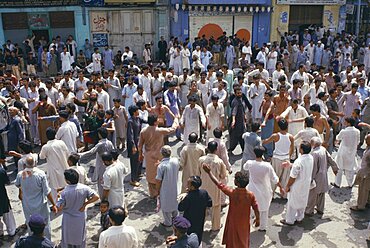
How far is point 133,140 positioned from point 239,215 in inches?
138

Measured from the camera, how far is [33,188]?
5.94m

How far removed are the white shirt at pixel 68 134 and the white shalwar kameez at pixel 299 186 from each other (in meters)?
3.95

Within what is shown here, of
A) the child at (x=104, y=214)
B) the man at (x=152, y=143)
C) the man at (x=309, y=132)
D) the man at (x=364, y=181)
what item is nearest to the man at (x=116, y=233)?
the child at (x=104, y=214)

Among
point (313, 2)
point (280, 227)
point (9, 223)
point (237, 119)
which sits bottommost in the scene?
point (280, 227)

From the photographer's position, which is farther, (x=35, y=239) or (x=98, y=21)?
(x=98, y=21)

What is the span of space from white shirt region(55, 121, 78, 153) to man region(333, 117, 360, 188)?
500 centimetres

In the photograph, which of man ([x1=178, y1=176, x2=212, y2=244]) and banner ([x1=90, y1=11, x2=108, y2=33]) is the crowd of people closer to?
man ([x1=178, y1=176, x2=212, y2=244])

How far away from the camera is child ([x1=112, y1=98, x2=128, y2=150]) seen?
31.5 feet

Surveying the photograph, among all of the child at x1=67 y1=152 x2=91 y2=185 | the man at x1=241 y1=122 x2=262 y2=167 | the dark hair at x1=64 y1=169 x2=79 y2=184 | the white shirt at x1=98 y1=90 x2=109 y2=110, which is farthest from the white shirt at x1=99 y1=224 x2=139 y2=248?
the white shirt at x1=98 y1=90 x2=109 y2=110

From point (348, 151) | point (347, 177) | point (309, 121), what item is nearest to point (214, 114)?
point (309, 121)

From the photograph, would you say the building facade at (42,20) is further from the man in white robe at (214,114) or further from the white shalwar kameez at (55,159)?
the white shalwar kameez at (55,159)

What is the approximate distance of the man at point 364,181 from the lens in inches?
280

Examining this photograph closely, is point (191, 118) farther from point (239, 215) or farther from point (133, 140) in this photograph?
point (239, 215)

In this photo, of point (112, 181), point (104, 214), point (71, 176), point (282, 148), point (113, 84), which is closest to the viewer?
point (71, 176)
